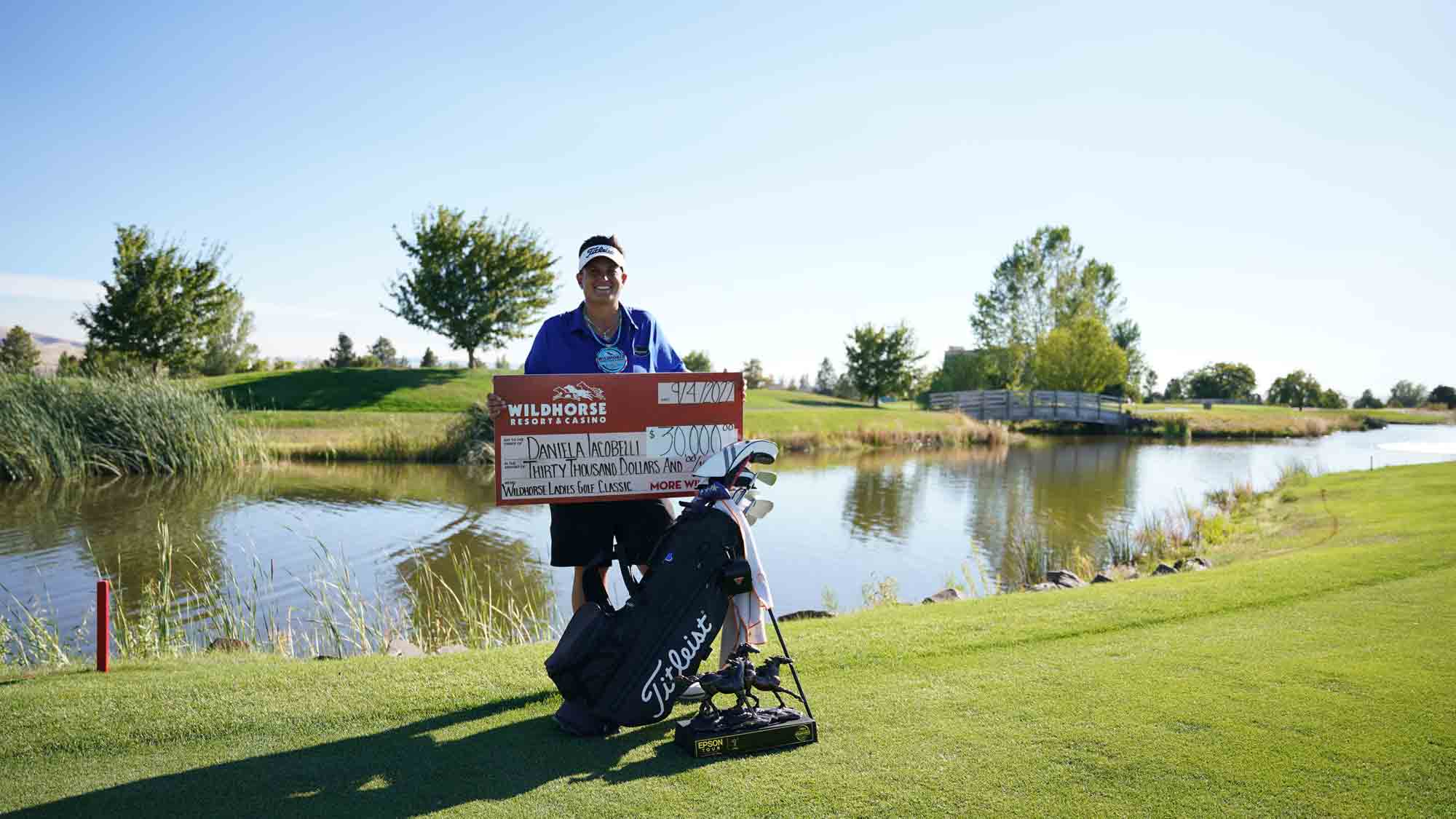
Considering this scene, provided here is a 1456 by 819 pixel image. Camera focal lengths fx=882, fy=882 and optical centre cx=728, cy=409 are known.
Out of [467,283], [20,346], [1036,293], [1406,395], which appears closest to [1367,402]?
[1406,395]

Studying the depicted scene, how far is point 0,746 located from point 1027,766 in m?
4.12

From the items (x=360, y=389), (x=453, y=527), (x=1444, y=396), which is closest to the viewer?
(x=453, y=527)

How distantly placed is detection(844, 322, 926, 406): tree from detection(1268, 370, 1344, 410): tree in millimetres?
36901

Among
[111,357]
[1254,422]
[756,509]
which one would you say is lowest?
[756,509]

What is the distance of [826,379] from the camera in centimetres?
7644

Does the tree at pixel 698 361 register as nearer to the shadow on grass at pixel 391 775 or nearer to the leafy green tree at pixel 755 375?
the leafy green tree at pixel 755 375

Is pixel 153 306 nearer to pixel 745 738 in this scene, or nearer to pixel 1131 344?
pixel 745 738

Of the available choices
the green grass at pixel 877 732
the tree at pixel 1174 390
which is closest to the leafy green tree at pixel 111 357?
the green grass at pixel 877 732

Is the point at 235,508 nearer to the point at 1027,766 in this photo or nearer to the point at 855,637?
the point at 855,637

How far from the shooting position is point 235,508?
14406 millimetres

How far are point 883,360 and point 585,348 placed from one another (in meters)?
49.7

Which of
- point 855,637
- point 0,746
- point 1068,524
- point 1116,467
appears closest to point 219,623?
point 0,746

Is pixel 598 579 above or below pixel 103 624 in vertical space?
above

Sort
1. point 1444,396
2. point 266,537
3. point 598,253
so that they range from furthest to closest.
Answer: point 1444,396 → point 266,537 → point 598,253
